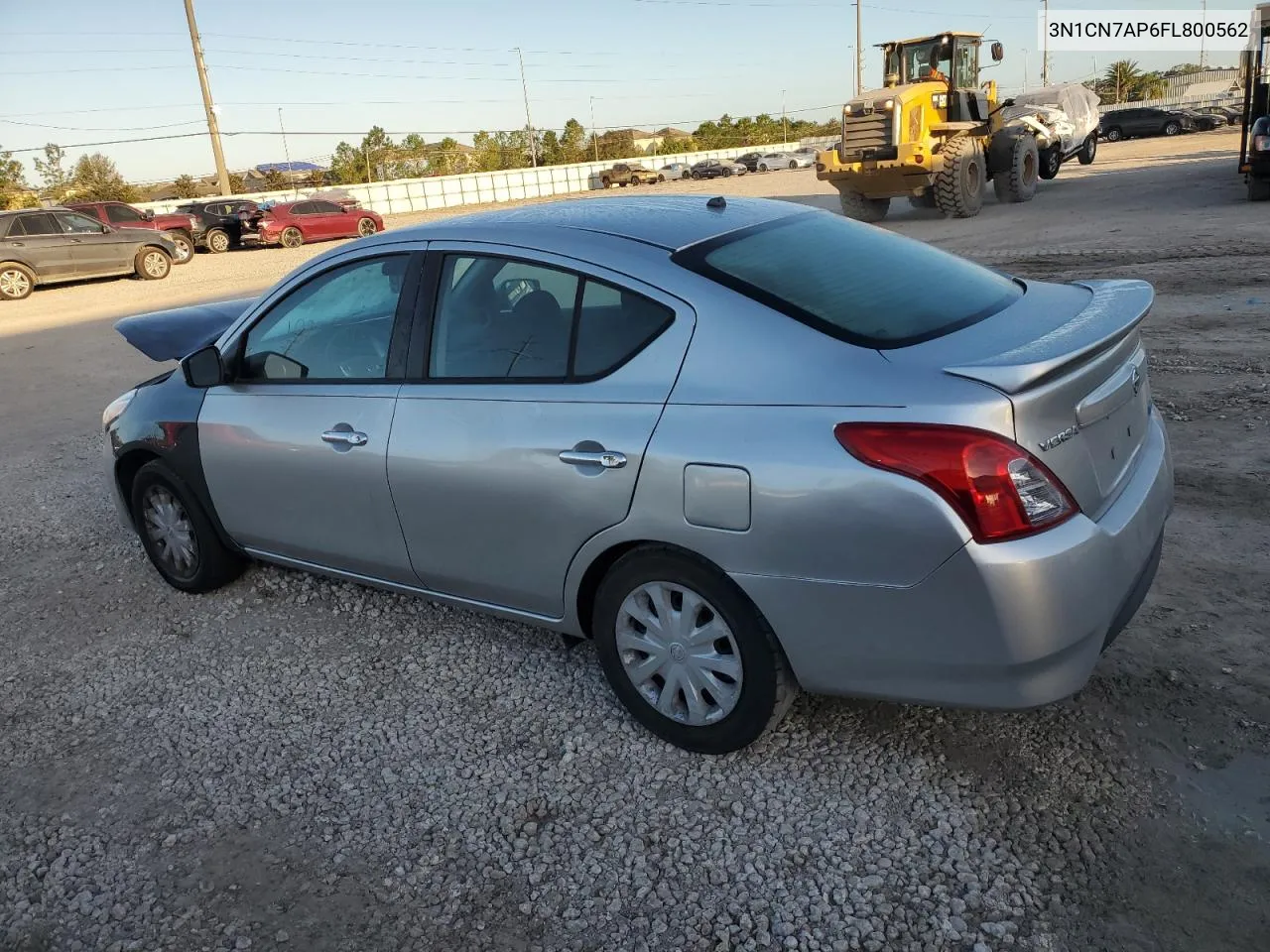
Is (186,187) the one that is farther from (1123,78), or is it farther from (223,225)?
(1123,78)

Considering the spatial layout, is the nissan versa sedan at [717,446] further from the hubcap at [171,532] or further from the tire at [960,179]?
the tire at [960,179]

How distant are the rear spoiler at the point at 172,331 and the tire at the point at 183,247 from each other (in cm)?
2108

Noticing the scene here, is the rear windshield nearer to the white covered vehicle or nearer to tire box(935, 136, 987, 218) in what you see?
tire box(935, 136, 987, 218)

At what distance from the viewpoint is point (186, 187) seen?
56.6 meters

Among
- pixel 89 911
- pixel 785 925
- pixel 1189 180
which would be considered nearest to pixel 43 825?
pixel 89 911

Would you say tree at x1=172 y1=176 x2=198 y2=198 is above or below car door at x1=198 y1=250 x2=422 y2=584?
above

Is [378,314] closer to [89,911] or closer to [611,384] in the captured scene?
[611,384]

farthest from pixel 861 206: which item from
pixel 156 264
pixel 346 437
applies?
pixel 346 437

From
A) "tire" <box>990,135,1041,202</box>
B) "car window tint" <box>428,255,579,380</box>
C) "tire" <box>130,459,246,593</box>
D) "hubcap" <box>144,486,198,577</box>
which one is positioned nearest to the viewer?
"car window tint" <box>428,255,579,380</box>

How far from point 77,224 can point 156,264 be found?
1.67m

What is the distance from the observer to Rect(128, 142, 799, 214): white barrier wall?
150ft

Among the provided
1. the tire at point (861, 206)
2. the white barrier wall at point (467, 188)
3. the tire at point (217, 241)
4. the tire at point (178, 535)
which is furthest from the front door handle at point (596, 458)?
the white barrier wall at point (467, 188)

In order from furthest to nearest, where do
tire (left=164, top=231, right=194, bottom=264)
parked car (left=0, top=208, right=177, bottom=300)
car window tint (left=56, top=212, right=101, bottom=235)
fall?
tire (left=164, top=231, right=194, bottom=264) → car window tint (left=56, top=212, right=101, bottom=235) → parked car (left=0, top=208, right=177, bottom=300)

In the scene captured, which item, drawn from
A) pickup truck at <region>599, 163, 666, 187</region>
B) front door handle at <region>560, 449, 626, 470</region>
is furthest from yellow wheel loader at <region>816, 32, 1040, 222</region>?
pickup truck at <region>599, 163, 666, 187</region>
